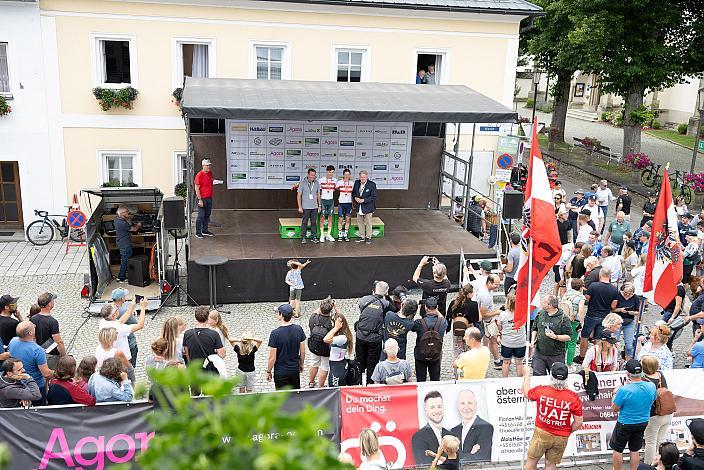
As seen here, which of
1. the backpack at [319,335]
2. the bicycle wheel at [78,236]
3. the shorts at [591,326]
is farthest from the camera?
the bicycle wheel at [78,236]

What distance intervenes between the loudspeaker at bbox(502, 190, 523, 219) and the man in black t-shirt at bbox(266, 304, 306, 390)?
744 cm

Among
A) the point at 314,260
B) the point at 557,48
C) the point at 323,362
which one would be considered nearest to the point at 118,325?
the point at 323,362

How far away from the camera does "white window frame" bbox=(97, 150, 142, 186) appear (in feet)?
63.1

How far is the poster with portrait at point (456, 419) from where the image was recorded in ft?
26.6

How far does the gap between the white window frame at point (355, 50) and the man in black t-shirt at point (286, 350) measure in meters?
12.5

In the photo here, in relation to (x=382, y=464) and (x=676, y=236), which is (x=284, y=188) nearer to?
(x=676, y=236)

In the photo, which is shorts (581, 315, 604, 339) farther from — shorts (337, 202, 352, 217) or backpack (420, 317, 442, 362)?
shorts (337, 202, 352, 217)

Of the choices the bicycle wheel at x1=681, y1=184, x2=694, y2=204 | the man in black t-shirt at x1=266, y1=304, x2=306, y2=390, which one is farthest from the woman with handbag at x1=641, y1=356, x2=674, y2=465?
the bicycle wheel at x1=681, y1=184, x2=694, y2=204

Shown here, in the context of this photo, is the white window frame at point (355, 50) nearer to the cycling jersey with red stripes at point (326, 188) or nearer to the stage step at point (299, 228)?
the stage step at point (299, 228)

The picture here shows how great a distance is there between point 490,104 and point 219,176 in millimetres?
6932

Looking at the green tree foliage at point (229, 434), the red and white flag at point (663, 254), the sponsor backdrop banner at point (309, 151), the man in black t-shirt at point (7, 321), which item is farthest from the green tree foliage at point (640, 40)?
the green tree foliage at point (229, 434)

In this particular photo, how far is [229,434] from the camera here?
1.83 meters

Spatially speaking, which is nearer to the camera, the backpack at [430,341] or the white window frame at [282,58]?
the backpack at [430,341]

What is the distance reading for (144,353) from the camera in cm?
1166
